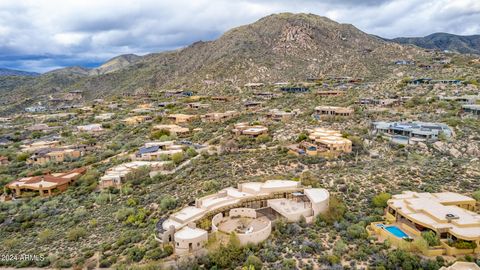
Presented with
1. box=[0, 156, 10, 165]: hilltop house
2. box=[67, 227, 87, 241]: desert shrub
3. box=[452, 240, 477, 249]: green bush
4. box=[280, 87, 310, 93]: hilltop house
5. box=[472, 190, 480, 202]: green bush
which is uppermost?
box=[280, 87, 310, 93]: hilltop house

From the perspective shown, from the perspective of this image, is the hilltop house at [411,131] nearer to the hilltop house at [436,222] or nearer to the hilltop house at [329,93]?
the hilltop house at [436,222]

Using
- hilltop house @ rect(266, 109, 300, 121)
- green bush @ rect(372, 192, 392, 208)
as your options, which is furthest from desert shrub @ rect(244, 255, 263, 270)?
hilltop house @ rect(266, 109, 300, 121)

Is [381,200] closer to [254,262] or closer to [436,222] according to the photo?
[436,222]

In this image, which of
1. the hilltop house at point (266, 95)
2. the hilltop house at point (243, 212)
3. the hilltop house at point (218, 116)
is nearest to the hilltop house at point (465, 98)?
the hilltop house at point (266, 95)

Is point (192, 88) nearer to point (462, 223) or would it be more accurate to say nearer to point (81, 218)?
point (81, 218)

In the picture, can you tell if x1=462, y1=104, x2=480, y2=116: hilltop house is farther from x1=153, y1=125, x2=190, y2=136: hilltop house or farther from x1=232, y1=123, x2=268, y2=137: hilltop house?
x1=153, y1=125, x2=190, y2=136: hilltop house

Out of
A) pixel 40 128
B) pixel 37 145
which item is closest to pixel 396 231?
pixel 37 145

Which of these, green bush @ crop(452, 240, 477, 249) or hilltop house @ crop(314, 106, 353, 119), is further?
hilltop house @ crop(314, 106, 353, 119)
